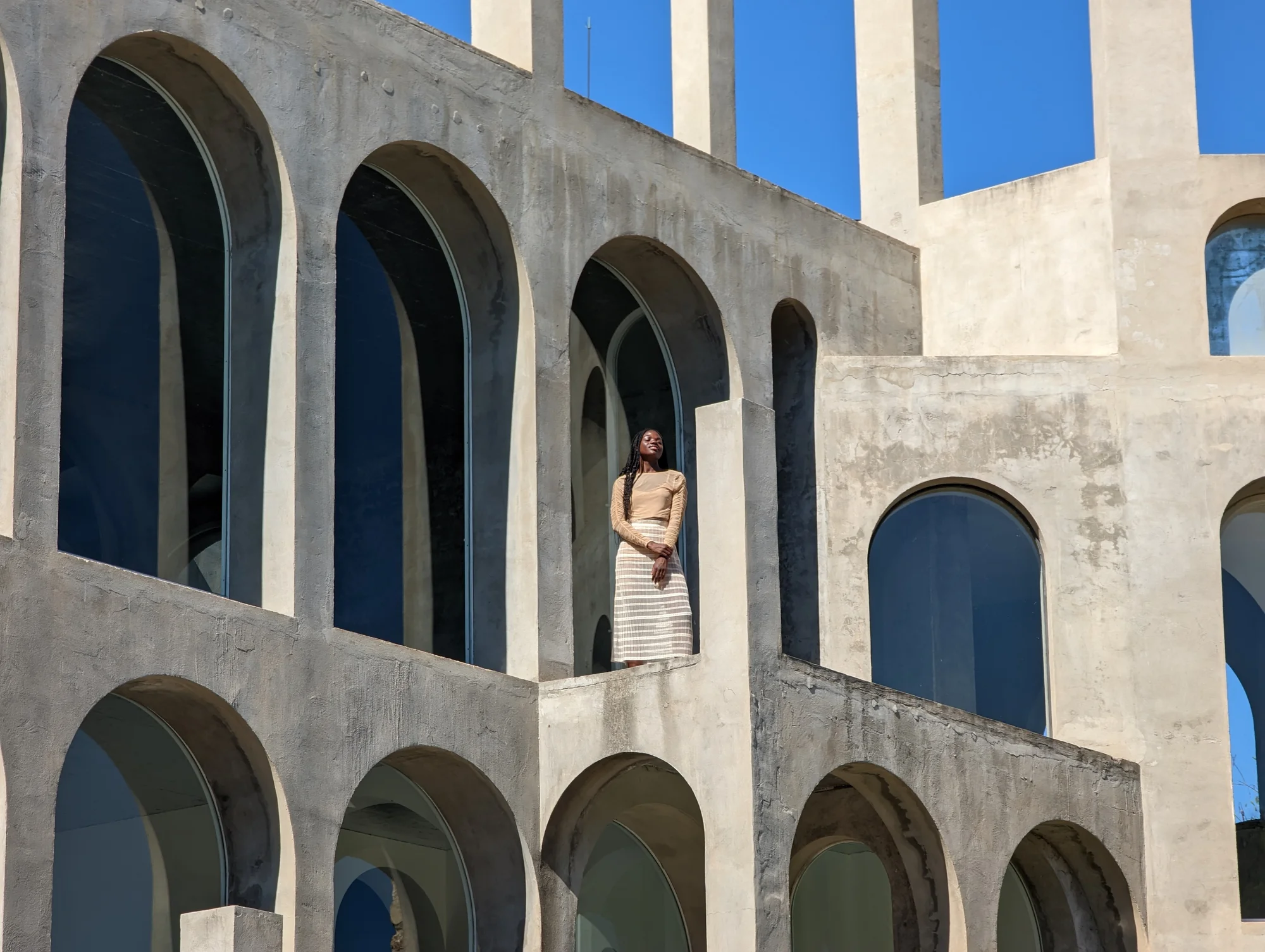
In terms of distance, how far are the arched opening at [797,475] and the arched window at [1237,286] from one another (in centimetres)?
352

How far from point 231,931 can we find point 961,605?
937 centimetres

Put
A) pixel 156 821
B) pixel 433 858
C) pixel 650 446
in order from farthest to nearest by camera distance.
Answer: pixel 650 446 < pixel 433 858 < pixel 156 821

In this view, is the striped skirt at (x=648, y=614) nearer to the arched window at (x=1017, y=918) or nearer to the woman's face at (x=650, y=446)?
the woman's face at (x=650, y=446)

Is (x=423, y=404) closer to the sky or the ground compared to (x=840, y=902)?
closer to the sky

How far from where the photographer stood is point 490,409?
18.0m

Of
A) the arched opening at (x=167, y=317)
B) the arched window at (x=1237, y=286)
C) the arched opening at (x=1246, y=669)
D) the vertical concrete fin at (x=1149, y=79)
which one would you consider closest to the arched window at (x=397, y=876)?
the arched opening at (x=167, y=317)

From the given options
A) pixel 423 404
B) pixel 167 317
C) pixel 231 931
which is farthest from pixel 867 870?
pixel 231 931

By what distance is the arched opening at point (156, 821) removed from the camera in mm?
14328

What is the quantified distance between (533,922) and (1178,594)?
6523 mm

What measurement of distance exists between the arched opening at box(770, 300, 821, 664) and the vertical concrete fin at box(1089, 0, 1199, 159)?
3.26 m

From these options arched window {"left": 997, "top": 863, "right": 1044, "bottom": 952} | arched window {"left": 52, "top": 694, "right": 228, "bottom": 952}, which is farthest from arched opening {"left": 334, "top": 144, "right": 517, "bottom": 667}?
arched window {"left": 997, "top": 863, "right": 1044, "bottom": 952}

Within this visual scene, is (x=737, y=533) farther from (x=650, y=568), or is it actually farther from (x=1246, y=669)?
(x=1246, y=669)

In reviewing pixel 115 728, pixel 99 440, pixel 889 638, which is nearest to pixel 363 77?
pixel 99 440

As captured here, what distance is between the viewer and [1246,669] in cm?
2017
